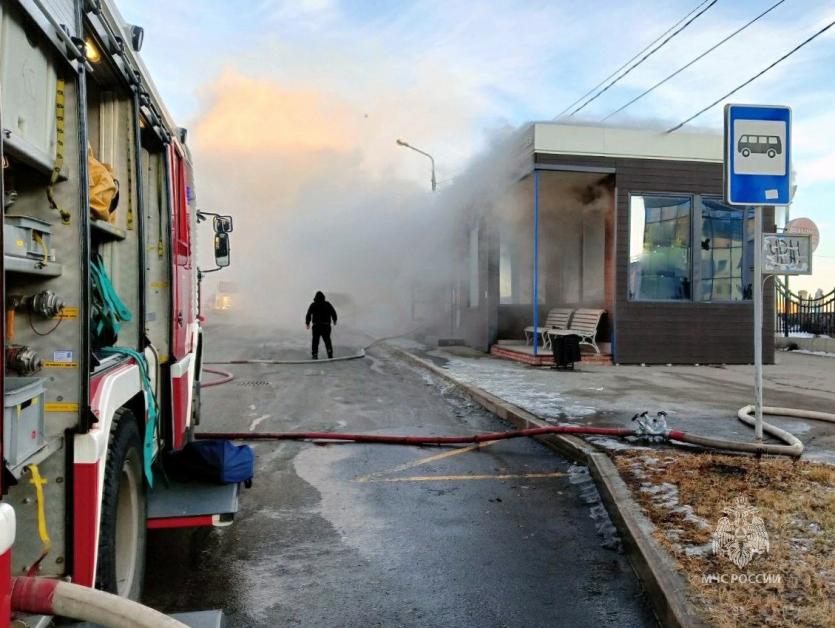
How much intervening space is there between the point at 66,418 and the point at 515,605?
2.18 m

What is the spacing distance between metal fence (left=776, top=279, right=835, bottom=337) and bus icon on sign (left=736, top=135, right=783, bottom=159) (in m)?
12.5

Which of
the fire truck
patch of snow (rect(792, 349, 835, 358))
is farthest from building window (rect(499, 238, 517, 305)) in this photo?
the fire truck

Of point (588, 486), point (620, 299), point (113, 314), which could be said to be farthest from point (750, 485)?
point (620, 299)

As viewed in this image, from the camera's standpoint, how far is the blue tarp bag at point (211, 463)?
361 centimetres

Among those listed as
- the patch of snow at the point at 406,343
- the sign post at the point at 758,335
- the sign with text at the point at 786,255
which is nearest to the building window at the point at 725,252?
the sign with text at the point at 786,255

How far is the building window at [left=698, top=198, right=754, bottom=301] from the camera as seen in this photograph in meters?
12.8

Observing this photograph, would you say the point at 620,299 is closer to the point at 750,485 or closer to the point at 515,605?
the point at 750,485

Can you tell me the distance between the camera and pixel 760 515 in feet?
12.0

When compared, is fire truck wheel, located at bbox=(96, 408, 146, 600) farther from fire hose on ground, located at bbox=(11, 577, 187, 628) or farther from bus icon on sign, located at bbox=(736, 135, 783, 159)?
bus icon on sign, located at bbox=(736, 135, 783, 159)

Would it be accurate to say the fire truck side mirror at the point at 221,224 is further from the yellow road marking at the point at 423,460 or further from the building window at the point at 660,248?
the building window at the point at 660,248

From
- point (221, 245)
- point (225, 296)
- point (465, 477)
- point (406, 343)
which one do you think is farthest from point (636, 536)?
point (225, 296)

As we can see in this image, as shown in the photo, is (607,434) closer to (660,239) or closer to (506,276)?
(660,239)

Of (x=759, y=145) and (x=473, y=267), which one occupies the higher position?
(x=759, y=145)

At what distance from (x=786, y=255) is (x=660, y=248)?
661 cm
